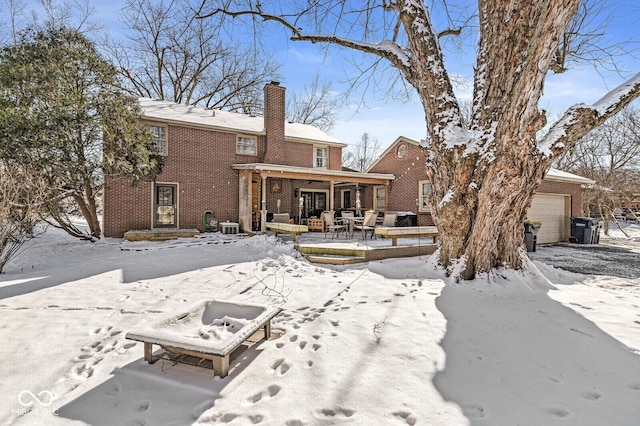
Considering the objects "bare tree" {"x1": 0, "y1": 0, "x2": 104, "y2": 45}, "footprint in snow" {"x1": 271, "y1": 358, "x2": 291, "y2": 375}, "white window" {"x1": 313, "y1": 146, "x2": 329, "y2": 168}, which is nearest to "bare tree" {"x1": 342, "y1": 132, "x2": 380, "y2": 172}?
"white window" {"x1": 313, "y1": 146, "x2": 329, "y2": 168}

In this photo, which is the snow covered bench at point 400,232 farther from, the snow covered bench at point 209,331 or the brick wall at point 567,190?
the brick wall at point 567,190

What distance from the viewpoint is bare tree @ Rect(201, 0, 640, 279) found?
4637 millimetres

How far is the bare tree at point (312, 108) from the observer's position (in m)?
26.1

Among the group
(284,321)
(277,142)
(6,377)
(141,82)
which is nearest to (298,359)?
(284,321)

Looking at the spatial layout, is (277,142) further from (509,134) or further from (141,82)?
(141,82)

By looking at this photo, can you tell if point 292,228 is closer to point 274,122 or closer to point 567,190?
point 274,122

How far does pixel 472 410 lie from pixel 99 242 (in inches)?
466

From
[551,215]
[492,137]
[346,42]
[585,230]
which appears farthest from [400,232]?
[585,230]

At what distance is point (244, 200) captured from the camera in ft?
43.5

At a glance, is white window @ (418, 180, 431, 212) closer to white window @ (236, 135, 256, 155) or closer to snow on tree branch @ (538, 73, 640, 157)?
white window @ (236, 135, 256, 155)

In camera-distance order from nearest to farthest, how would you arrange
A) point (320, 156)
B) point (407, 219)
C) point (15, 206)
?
point (15, 206)
point (407, 219)
point (320, 156)

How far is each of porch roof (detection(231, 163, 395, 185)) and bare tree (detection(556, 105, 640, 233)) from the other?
444 inches
